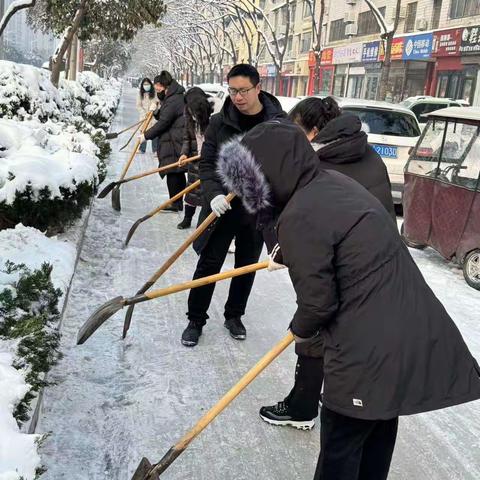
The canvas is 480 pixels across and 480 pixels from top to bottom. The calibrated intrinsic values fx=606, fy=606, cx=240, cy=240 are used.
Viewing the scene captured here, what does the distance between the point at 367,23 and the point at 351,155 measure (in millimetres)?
34632

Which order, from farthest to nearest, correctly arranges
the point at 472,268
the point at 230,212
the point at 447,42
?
the point at 447,42 → the point at 472,268 → the point at 230,212

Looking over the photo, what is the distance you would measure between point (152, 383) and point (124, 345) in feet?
1.73

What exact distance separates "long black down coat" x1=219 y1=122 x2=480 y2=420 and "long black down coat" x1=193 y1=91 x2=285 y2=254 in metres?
1.75

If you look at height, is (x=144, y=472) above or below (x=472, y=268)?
above

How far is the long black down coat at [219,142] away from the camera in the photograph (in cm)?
375

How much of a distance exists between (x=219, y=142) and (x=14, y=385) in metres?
2.15

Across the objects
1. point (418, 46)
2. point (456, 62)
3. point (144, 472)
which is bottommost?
point (144, 472)

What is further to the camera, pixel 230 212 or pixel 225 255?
pixel 225 255

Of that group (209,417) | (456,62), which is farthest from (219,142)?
(456,62)

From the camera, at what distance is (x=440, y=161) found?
20.4 feet

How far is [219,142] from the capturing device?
3801mm

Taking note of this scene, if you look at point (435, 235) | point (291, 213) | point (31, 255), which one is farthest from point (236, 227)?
point (435, 235)

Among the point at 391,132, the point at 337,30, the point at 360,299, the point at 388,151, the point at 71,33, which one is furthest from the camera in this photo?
the point at 337,30

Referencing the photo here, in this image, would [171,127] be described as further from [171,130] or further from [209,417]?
[209,417]
